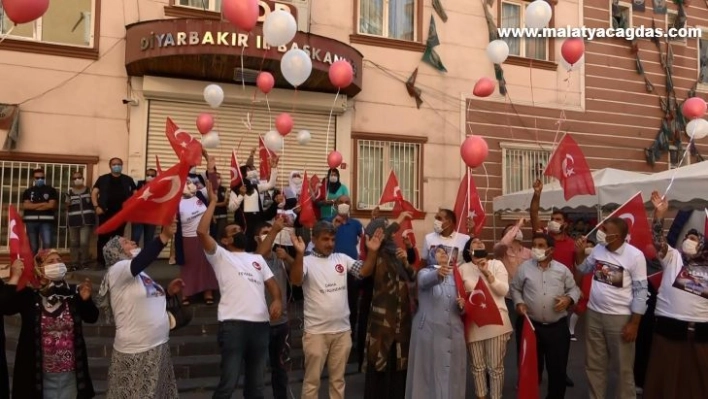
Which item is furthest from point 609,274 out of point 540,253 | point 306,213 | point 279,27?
point 279,27

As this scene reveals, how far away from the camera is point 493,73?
553 inches

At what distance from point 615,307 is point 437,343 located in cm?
179

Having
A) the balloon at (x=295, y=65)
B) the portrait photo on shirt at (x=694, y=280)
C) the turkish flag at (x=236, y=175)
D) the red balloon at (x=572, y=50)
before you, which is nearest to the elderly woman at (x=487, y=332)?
the portrait photo on shirt at (x=694, y=280)

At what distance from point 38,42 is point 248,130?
394 cm

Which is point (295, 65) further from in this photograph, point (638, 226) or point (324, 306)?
point (638, 226)

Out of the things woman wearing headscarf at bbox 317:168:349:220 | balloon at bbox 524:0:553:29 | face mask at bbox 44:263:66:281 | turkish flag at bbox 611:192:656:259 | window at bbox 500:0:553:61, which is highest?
window at bbox 500:0:553:61

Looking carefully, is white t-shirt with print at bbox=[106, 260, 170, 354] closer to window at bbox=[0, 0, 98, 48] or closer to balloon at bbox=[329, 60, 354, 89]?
balloon at bbox=[329, 60, 354, 89]

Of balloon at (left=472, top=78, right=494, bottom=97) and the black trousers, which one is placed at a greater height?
balloon at (left=472, top=78, right=494, bottom=97)

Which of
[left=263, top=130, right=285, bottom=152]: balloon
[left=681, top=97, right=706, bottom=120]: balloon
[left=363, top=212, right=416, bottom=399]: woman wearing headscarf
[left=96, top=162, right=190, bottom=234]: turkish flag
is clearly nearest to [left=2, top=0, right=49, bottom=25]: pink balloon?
[left=96, top=162, right=190, bottom=234]: turkish flag

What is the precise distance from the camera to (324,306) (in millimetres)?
5262

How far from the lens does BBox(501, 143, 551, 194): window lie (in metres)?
14.1

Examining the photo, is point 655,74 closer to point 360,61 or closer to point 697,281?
point 360,61

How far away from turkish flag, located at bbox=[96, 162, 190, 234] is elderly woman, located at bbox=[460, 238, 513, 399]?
2.76 metres

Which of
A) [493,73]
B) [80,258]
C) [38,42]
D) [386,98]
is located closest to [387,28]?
[386,98]
